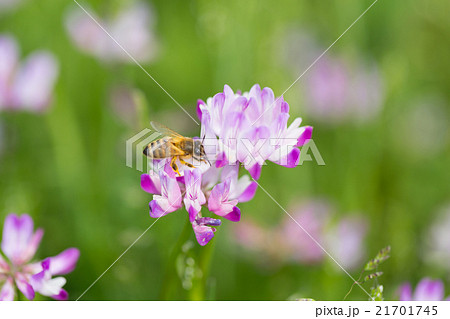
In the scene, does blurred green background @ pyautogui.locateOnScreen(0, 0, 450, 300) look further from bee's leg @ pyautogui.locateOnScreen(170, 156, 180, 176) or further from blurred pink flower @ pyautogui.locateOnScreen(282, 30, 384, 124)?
bee's leg @ pyautogui.locateOnScreen(170, 156, 180, 176)

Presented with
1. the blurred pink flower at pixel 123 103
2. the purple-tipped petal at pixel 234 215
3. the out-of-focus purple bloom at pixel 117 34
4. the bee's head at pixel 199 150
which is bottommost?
the purple-tipped petal at pixel 234 215

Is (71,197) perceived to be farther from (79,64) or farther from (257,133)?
(257,133)

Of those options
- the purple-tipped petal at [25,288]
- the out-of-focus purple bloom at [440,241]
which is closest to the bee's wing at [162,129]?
the purple-tipped petal at [25,288]

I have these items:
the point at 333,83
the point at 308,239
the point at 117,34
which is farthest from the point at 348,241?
the point at 117,34

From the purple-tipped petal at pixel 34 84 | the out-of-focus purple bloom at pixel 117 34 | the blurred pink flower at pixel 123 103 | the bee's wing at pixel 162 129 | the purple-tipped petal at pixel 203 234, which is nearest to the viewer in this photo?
the purple-tipped petal at pixel 203 234

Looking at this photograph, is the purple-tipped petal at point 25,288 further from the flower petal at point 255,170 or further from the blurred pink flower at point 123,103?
the blurred pink flower at point 123,103

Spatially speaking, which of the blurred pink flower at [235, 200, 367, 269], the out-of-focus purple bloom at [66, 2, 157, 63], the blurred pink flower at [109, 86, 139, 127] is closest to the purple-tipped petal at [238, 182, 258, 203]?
the blurred pink flower at [235, 200, 367, 269]

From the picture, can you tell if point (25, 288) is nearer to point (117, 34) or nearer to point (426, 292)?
point (426, 292)
